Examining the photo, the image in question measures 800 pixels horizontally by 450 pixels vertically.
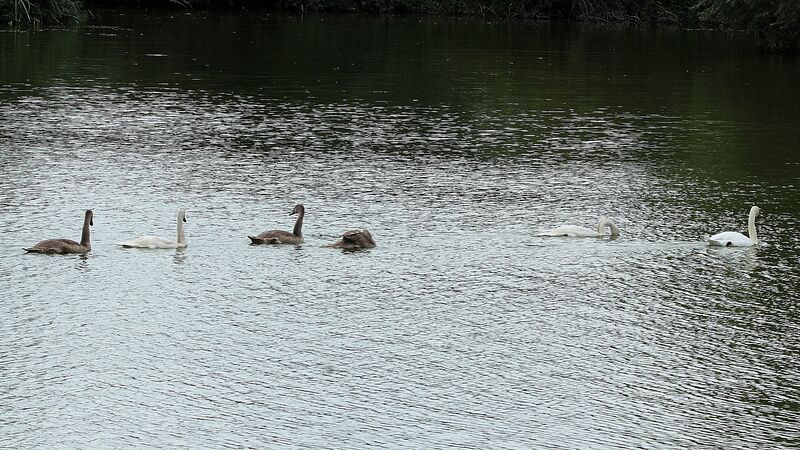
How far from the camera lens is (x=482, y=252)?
19.2 m

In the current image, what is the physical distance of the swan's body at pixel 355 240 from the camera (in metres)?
18.9

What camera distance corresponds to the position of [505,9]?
7362 centimetres

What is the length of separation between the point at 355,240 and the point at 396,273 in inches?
45.7

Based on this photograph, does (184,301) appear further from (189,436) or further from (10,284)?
(189,436)

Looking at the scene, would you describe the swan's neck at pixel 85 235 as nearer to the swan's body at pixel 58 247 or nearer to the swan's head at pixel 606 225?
the swan's body at pixel 58 247

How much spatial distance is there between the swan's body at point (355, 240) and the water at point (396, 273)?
0.94 feet

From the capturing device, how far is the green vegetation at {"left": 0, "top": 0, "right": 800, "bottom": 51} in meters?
53.8

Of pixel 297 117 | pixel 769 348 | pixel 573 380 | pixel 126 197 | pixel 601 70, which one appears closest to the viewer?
pixel 573 380

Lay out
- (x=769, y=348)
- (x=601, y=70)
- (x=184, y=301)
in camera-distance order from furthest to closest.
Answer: (x=601, y=70)
(x=184, y=301)
(x=769, y=348)

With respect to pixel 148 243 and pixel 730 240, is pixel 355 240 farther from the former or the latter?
pixel 730 240

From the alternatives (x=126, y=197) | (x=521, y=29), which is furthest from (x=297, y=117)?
(x=521, y=29)

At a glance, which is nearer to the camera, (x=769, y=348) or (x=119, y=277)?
(x=769, y=348)

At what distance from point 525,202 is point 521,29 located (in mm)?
43780

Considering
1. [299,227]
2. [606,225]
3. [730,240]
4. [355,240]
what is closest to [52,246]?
[299,227]
